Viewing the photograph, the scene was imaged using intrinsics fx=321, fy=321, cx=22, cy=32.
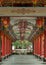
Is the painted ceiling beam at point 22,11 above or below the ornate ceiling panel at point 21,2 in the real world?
below

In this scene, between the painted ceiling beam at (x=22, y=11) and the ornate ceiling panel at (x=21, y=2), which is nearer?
the painted ceiling beam at (x=22, y=11)

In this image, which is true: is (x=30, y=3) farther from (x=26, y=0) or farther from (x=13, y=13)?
(x=13, y=13)

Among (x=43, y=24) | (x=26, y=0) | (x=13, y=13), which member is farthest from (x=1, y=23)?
(x=13, y=13)

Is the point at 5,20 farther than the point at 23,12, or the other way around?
the point at 5,20

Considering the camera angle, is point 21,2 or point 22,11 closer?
point 22,11

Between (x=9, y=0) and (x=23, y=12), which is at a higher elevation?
(x=9, y=0)

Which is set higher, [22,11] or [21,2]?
[21,2]

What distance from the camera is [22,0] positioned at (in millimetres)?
24297

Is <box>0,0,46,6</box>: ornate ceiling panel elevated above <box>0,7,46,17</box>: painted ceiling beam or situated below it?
above

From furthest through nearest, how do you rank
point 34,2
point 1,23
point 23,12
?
1. point 1,23
2. point 34,2
3. point 23,12

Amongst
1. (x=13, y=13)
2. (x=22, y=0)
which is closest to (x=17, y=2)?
(x=22, y=0)

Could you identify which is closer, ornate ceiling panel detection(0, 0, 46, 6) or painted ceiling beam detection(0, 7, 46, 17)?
painted ceiling beam detection(0, 7, 46, 17)

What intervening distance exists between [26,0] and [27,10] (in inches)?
180

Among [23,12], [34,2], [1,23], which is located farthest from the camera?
[1,23]
